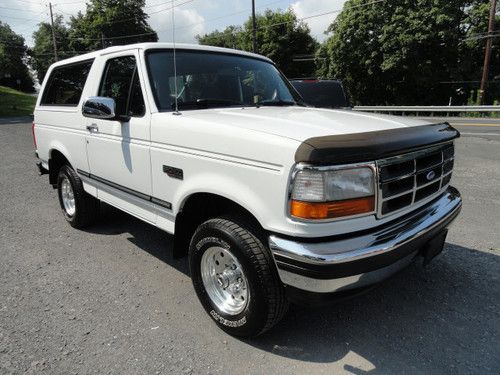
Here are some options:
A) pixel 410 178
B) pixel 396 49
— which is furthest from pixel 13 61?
pixel 410 178

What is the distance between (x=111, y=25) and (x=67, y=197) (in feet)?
192

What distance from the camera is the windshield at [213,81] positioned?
3309 millimetres

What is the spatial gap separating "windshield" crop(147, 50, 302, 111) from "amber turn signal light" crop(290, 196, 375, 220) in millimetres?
1528

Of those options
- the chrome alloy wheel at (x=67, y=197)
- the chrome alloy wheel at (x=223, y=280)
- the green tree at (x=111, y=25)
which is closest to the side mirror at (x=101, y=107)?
the chrome alloy wheel at (x=223, y=280)

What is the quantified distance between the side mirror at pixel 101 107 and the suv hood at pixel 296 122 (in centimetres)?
66

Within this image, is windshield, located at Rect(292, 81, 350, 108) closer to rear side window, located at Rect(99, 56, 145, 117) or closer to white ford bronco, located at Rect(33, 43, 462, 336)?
white ford bronco, located at Rect(33, 43, 462, 336)

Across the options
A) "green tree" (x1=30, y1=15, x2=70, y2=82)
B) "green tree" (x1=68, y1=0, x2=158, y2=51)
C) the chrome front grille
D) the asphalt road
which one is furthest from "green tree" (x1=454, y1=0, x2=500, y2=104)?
"green tree" (x1=30, y1=15, x2=70, y2=82)

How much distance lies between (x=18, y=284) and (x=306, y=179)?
9.70ft

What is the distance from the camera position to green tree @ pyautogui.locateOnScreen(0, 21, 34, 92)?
7169 centimetres

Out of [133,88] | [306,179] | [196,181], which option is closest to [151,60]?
[133,88]

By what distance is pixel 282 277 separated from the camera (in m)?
2.36

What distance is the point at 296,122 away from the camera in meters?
2.70

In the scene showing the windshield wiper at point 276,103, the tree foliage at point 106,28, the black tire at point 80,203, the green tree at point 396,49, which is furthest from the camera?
the tree foliage at point 106,28

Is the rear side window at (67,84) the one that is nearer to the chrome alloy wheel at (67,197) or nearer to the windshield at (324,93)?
the chrome alloy wheel at (67,197)
